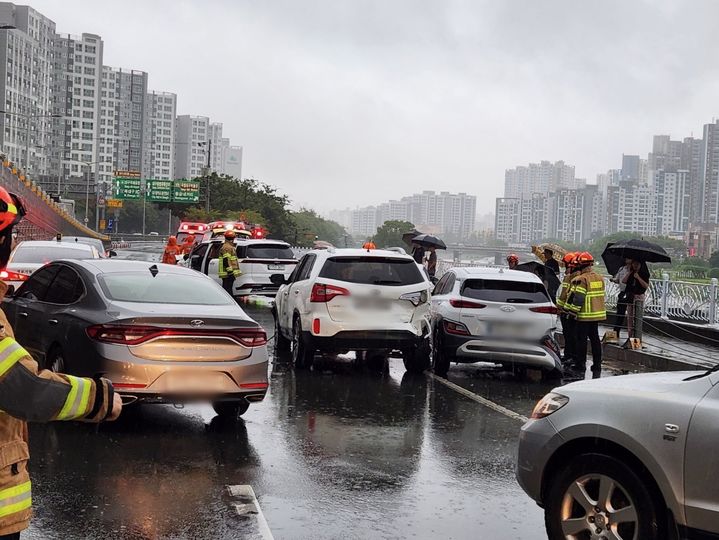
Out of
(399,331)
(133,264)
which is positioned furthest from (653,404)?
(399,331)

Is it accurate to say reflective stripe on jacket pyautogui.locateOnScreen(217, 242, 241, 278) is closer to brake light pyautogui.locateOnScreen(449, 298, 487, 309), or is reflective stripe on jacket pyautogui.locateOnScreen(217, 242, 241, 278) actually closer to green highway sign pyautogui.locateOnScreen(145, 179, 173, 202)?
brake light pyautogui.locateOnScreen(449, 298, 487, 309)

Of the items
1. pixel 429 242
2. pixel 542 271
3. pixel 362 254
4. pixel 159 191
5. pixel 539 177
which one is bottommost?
pixel 542 271

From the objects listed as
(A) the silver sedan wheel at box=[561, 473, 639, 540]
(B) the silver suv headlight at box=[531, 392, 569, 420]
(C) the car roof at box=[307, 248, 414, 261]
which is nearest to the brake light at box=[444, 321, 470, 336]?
(C) the car roof at box=[307, 248, 414, 261]

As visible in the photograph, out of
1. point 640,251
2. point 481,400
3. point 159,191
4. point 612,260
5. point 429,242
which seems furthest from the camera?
point 159,191

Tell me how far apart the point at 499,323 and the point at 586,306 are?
2.16 m

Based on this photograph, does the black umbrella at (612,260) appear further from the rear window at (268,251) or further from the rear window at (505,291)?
the rear window at (268,251)

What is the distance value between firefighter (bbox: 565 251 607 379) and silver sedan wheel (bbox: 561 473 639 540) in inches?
345

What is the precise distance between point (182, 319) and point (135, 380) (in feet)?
2.12

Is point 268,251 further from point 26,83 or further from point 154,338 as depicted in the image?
point 26,83

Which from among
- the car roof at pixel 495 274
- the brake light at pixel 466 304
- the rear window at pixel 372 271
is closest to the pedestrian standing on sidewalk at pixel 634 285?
the car roof at pixel 495 274

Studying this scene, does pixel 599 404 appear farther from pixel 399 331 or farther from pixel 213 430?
pixel 399 331

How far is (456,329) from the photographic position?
482 inches

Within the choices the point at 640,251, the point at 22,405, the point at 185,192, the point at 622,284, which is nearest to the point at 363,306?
the point at 640,251

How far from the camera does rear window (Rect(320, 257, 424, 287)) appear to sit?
39.4 feet
